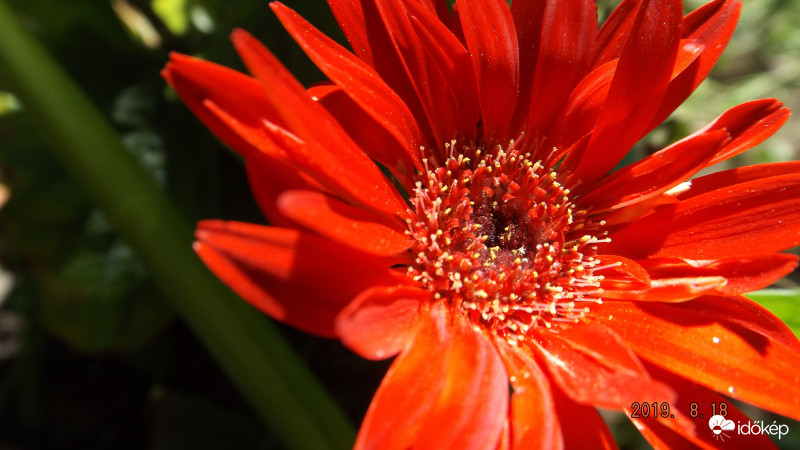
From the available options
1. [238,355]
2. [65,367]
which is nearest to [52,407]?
[65,367]

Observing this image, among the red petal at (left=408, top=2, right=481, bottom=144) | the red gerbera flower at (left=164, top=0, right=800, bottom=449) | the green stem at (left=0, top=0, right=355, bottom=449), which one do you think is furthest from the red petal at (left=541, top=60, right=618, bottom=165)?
the green stem at (left=0, top=0, right=355, bottom=449)

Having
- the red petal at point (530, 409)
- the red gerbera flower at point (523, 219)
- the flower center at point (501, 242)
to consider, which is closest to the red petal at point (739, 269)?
the red gerbera flower at point (523, 219)

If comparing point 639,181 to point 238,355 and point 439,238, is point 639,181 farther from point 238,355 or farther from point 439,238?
point 238,355

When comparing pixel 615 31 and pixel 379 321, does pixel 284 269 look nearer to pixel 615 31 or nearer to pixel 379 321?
pixel 379 321

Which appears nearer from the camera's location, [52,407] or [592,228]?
[592,228]

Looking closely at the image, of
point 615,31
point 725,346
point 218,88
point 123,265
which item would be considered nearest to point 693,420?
point 725,346

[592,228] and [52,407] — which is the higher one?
[592,228]

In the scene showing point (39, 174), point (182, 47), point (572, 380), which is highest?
point (182, 47)
